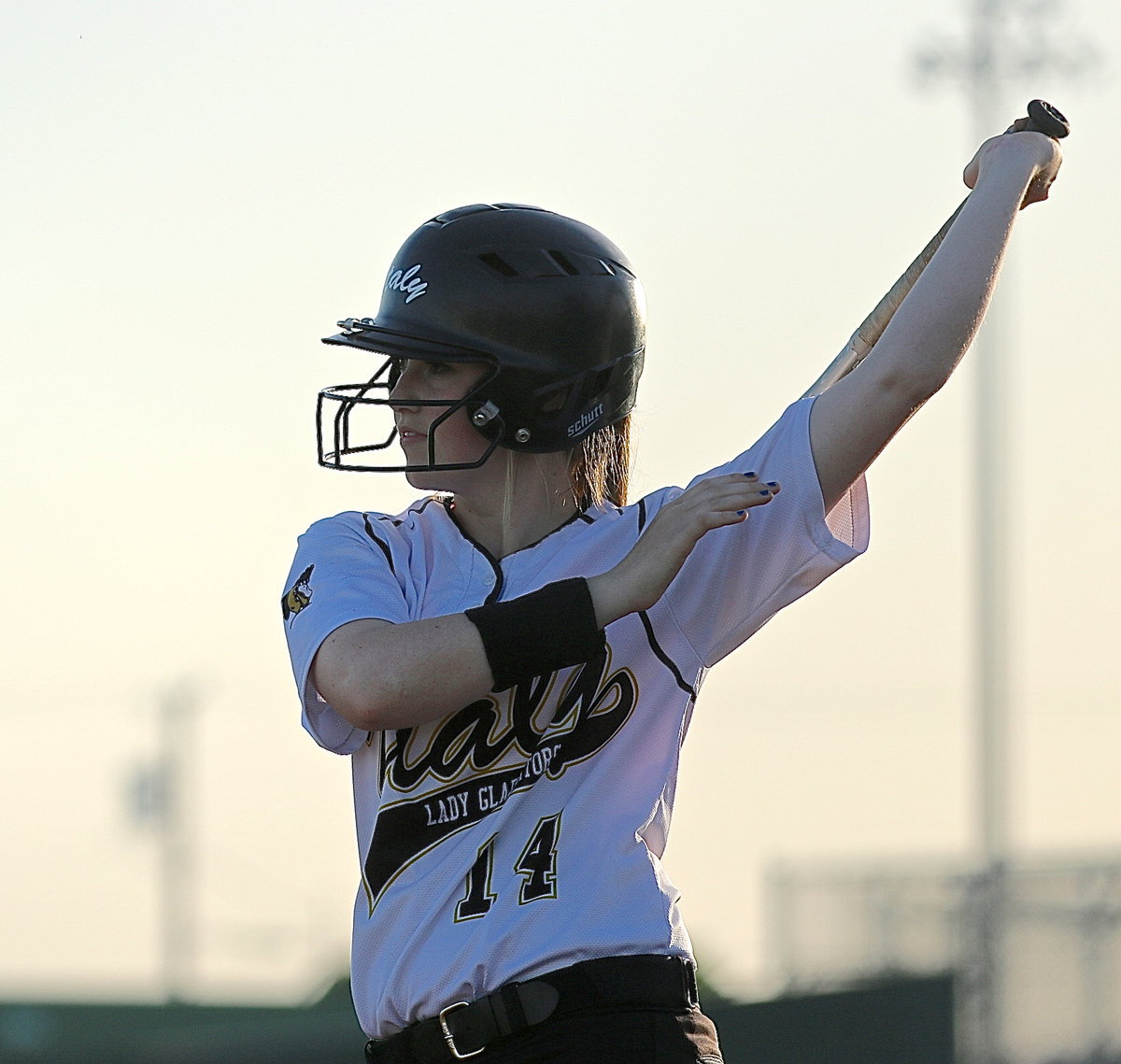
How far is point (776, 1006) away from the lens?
8.59 meters

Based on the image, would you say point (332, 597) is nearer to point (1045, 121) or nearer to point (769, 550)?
point (769, 550)

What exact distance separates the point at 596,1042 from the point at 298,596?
929 mm

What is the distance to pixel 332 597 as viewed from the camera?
3621 millimetres

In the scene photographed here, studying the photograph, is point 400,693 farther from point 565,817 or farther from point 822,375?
point 822,375

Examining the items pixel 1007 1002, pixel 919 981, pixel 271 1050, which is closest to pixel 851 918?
pixel 1007 1002

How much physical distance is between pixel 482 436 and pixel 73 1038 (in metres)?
17.8

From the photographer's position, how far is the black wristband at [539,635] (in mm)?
3402

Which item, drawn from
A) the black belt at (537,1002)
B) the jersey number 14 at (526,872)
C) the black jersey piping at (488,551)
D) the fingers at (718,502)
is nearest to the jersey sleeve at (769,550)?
the fingers at (718,502)

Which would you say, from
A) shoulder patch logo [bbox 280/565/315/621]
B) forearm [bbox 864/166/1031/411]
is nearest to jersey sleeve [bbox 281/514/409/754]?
shoulder patch logo [bbox 280/565/315/621]

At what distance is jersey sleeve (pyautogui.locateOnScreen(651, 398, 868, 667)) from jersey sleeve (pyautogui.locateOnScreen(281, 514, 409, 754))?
0.50 meters

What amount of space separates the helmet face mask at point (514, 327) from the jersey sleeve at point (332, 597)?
15 cm

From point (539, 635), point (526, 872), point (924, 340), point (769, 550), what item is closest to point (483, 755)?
point (526, 872)

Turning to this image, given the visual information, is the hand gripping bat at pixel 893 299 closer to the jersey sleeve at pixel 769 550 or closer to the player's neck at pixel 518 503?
the jersey sleeve at pixel 769 550

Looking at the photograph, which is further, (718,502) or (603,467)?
(603,467)
